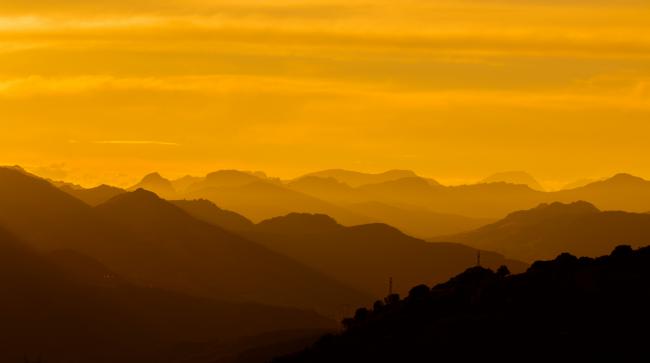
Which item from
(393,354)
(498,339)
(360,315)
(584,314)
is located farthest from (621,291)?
(360,315)

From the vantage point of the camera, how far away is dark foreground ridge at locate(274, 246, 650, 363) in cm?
9212

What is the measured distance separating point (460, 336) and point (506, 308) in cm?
857

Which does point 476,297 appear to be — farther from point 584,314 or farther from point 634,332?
point 634,332

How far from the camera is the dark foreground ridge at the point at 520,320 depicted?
9212 cm

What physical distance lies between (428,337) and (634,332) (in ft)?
57.2

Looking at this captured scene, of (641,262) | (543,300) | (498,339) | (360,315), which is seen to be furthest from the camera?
(360,315)

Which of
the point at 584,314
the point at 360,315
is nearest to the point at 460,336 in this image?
the point at 584,314

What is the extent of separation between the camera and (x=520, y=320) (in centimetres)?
10069

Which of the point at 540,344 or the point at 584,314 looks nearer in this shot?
the point at 540,344

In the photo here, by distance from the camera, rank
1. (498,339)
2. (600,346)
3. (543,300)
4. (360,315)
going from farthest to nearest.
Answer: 1. (360,315)
2. (543,300)
3. (498,339)
4. (600,346)

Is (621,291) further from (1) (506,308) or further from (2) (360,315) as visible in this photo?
(2) (360,315)

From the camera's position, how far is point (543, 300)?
104875 mm

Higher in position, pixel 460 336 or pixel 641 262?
pixel 641 262

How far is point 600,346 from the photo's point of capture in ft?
294
